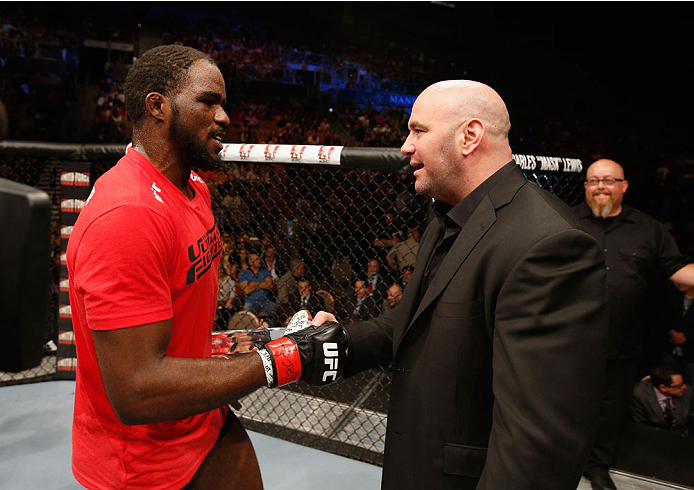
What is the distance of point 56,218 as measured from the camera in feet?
17.3

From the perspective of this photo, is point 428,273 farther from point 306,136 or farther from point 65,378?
point 306,136

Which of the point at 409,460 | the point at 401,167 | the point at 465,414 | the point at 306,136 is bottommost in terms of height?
the point at 409,460

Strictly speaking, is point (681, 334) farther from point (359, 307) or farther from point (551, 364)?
point (551, 364)

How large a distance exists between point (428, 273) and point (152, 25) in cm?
1268

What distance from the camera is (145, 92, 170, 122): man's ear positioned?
1290 millimetres

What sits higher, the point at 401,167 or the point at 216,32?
the point at 216,32

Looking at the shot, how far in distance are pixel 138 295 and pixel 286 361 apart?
42 centimetres

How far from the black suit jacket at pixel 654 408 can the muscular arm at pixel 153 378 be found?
3767 mm

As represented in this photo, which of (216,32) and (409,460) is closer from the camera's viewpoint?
(409,460)

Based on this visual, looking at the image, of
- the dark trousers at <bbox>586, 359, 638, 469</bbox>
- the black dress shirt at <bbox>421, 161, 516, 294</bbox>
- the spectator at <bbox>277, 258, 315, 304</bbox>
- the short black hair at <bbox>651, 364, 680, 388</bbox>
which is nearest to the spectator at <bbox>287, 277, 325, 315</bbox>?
the spectator at <bbox>277, 258, 315, 304</bbox>

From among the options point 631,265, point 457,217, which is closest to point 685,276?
point 631,265

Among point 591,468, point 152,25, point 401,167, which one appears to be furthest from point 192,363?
point 152,25

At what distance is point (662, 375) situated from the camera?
3.98 m

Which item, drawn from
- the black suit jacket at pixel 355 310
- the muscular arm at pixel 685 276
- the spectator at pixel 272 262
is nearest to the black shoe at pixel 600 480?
the muscular arm at pixel 685 276
